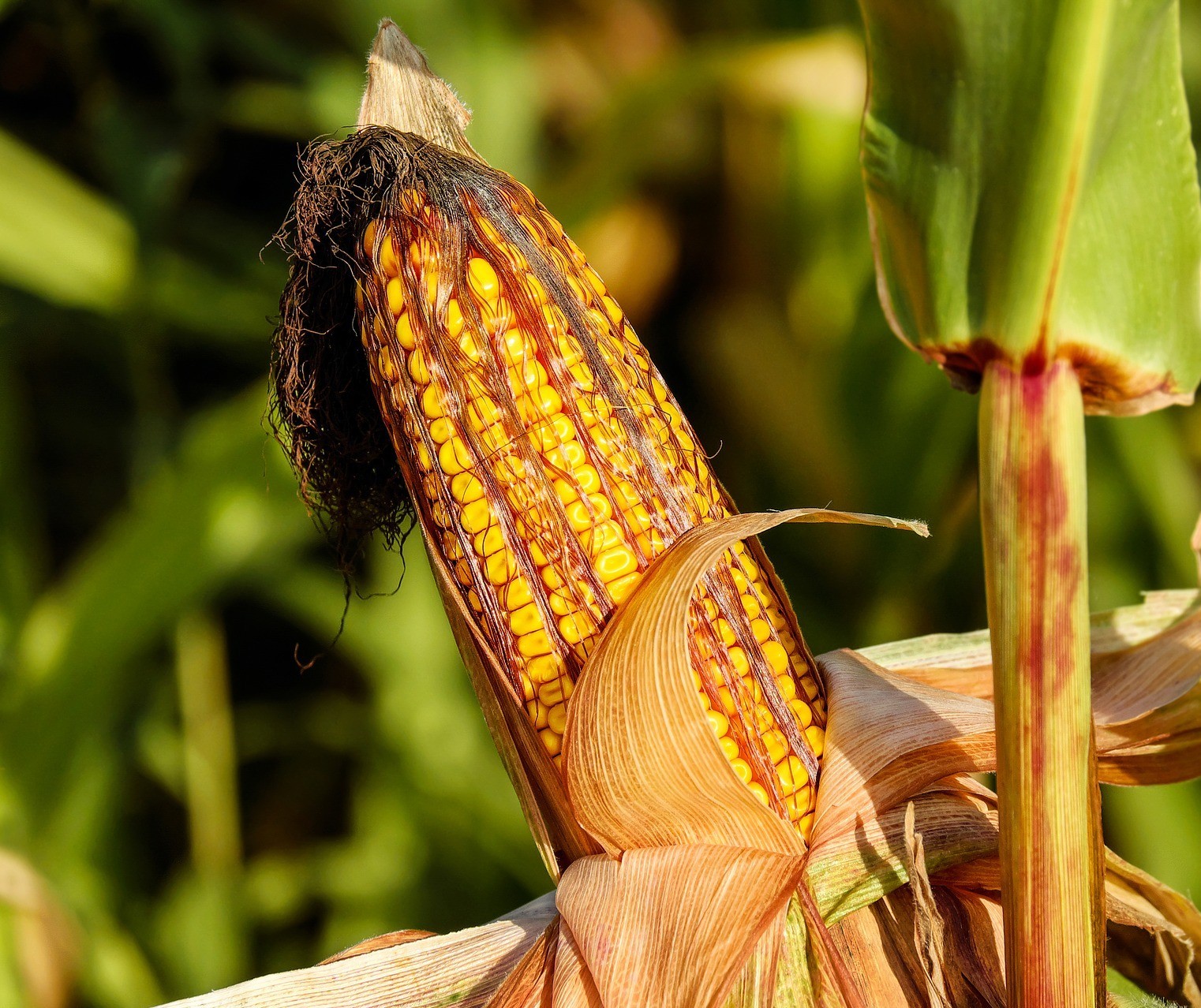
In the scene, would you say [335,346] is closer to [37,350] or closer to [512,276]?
[512,276]

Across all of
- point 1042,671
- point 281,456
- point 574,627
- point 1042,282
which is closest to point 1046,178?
point 1042,282

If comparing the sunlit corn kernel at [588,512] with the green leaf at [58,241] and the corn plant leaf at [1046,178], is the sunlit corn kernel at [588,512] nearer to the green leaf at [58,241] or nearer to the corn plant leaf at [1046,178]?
the corn plant leaf at [1046,178]

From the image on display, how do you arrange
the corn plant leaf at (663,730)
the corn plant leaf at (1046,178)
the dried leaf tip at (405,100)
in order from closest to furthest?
the corn plant leaf at (1046,178)
the corn plant leaf at (663,730)
the dried leaf tip at (405,100)

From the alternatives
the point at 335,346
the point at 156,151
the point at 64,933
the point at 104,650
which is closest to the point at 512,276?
the point at 335,346

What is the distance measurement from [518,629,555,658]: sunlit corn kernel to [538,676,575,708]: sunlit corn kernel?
0.05ft

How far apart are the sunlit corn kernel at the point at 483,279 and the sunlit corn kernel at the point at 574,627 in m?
0.15

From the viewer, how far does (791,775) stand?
19.7 inches

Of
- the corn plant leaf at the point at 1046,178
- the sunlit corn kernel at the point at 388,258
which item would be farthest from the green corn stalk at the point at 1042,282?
the sunlit corn kernel at the point at 388,258

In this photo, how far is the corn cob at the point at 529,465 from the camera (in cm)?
49

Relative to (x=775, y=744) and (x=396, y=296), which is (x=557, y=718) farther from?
(x=396, y=296)

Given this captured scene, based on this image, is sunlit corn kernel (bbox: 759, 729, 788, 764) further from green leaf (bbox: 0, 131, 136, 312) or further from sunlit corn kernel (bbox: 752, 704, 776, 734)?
green leaf (bbox: 0, 131, 136, 312)

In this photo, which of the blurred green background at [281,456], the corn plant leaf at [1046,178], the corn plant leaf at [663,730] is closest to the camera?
the corn plant leaf at [1046,178]

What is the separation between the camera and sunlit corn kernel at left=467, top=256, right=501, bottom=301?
1.63 feet

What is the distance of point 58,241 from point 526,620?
1.10m
